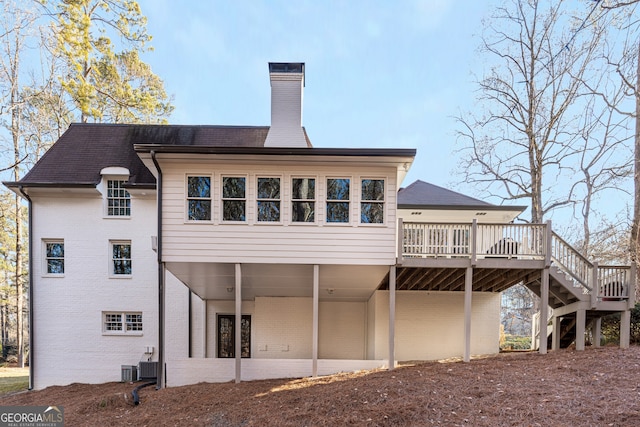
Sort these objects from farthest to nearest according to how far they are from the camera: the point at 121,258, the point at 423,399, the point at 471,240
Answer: the point at 121,258
the point at 471,240
the point at 423,399

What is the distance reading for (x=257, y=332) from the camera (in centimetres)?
1172

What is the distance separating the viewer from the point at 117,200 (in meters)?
11.5

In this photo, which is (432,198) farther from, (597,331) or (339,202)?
(597,331)

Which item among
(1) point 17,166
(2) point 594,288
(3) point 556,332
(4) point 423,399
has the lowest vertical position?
Result: (3) point 556,332

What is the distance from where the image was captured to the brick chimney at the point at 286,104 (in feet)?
35.0

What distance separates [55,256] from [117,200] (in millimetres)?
2847

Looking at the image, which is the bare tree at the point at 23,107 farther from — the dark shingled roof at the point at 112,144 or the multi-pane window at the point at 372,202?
the multi-pane window at the point at 372,202

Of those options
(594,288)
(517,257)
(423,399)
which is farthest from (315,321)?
(594,288)

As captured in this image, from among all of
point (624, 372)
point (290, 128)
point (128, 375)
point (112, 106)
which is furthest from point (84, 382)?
point (624, 372)

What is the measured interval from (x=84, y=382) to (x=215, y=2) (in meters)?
14.7

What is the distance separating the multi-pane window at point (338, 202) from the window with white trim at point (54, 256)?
979 cm

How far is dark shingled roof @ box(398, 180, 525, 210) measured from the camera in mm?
11672

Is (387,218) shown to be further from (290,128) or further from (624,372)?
(624,372)

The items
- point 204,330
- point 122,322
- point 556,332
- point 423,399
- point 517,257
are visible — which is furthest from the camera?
point 204,330
